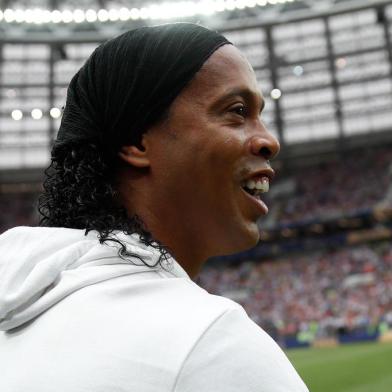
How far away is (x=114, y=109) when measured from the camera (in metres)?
1.36

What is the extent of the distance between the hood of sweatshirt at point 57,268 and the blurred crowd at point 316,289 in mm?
27366

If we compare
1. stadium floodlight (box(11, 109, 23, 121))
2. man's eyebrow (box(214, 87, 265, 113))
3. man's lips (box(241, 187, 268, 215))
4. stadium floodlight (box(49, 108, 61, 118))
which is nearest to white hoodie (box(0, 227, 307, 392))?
man's lips (box(241, 187, 268, 215))

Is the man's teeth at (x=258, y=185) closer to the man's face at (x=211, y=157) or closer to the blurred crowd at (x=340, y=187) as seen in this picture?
the man's face at (x=211, y=157)

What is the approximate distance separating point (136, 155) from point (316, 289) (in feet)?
111

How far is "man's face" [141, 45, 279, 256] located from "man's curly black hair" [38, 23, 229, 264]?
36mm

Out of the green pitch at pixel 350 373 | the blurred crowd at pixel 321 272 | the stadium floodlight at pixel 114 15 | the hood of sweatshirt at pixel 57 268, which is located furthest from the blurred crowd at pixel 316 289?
the hood of sweatshirt at pixel 57 268

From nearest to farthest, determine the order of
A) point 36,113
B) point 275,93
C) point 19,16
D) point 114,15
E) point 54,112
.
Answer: point 19,16 < point 114,15 < point 54,112 < point 36,113 < point 275,93

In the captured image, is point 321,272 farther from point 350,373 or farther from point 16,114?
point 16,114

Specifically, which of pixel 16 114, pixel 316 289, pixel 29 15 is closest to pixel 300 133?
pixel 316 289

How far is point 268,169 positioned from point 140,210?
33 cm

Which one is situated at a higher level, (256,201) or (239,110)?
(239,110)

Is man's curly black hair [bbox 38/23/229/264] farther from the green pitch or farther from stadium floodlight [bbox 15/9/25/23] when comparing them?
stadium floodlight [bbox 15/9/25/23]

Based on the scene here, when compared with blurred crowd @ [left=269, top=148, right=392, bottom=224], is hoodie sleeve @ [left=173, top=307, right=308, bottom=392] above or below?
above

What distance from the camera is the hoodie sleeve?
87cm
